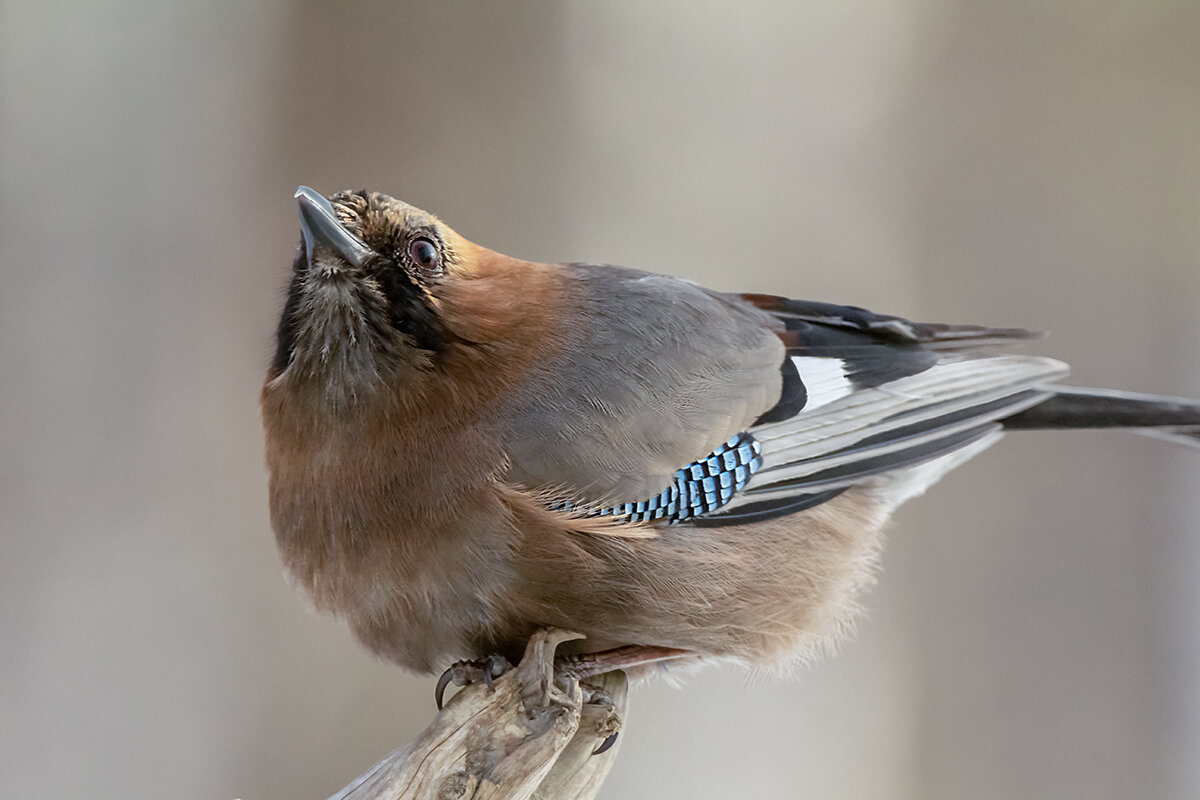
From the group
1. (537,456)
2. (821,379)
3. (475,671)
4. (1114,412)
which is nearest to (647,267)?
(821,379)

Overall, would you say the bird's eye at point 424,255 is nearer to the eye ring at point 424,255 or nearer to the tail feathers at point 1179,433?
the eye ring at point 424,255

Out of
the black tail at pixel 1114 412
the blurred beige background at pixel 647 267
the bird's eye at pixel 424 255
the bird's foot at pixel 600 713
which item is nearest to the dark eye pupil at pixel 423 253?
the bird's eye at pixel 424 255

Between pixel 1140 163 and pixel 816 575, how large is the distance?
1665 mm

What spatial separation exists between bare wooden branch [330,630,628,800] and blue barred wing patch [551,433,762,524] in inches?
7.6

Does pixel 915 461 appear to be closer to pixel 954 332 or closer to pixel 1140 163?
pixel 954 332

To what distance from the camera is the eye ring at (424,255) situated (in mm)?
1481

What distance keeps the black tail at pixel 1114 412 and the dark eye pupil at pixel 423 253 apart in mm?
1194

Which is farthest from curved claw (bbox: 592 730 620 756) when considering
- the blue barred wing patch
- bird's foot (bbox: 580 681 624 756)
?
the blue barred wing patch

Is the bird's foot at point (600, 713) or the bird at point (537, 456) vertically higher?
the bird at point (537, 456)

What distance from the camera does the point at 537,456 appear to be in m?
1.44

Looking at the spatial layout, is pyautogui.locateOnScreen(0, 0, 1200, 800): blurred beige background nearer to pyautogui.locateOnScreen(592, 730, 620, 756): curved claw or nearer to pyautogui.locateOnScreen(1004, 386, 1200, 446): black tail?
pyautogui.locateOnScreen(1004, 386, 1200, 446): black tail

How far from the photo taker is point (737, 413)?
164 centimetres

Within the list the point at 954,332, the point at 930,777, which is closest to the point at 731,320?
the point at 954,332

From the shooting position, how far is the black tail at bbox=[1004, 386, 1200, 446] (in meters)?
1.93
